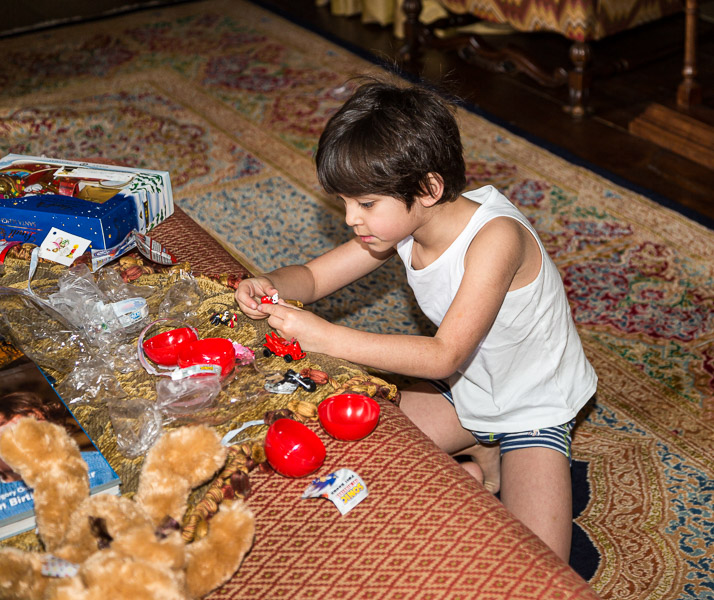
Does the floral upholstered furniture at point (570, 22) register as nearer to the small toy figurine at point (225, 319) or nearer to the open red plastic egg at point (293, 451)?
the small toy figurine at point (225, 319)

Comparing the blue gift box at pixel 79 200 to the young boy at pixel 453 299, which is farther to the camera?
the blue gift box at pixel 79 200

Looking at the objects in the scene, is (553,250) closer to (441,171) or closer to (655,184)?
(655,184)

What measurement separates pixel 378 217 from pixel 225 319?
28 cm

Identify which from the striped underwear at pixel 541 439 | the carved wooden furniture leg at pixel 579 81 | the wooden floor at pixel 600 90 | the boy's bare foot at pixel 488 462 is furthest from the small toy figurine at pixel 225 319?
the carved wooden furniture leg at pixel 579 81

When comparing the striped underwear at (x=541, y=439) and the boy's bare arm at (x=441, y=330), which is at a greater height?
the boy's bare arm at (x=441, y=330)

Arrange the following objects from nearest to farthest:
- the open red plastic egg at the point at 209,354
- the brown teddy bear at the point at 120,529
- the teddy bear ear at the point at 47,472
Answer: the brown teddy bear at the point at 120,529, the teddy bear ear at the point at 47,472, the open red plastic egg at the point at 209,354

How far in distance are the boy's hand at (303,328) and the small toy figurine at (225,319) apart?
0.07 metres

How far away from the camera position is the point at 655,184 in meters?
2.75

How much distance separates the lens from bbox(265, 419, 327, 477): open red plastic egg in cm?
90

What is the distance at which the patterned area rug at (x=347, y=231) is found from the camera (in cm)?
160

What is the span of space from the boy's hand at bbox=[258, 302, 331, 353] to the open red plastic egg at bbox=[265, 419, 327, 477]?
0.70ft

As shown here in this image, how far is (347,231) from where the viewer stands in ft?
8.34

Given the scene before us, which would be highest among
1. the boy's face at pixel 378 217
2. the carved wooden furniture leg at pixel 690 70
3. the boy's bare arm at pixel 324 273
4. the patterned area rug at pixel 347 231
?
the boy's face at pixel 378 217

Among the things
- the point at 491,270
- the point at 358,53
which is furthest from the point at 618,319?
the point at 358,53
